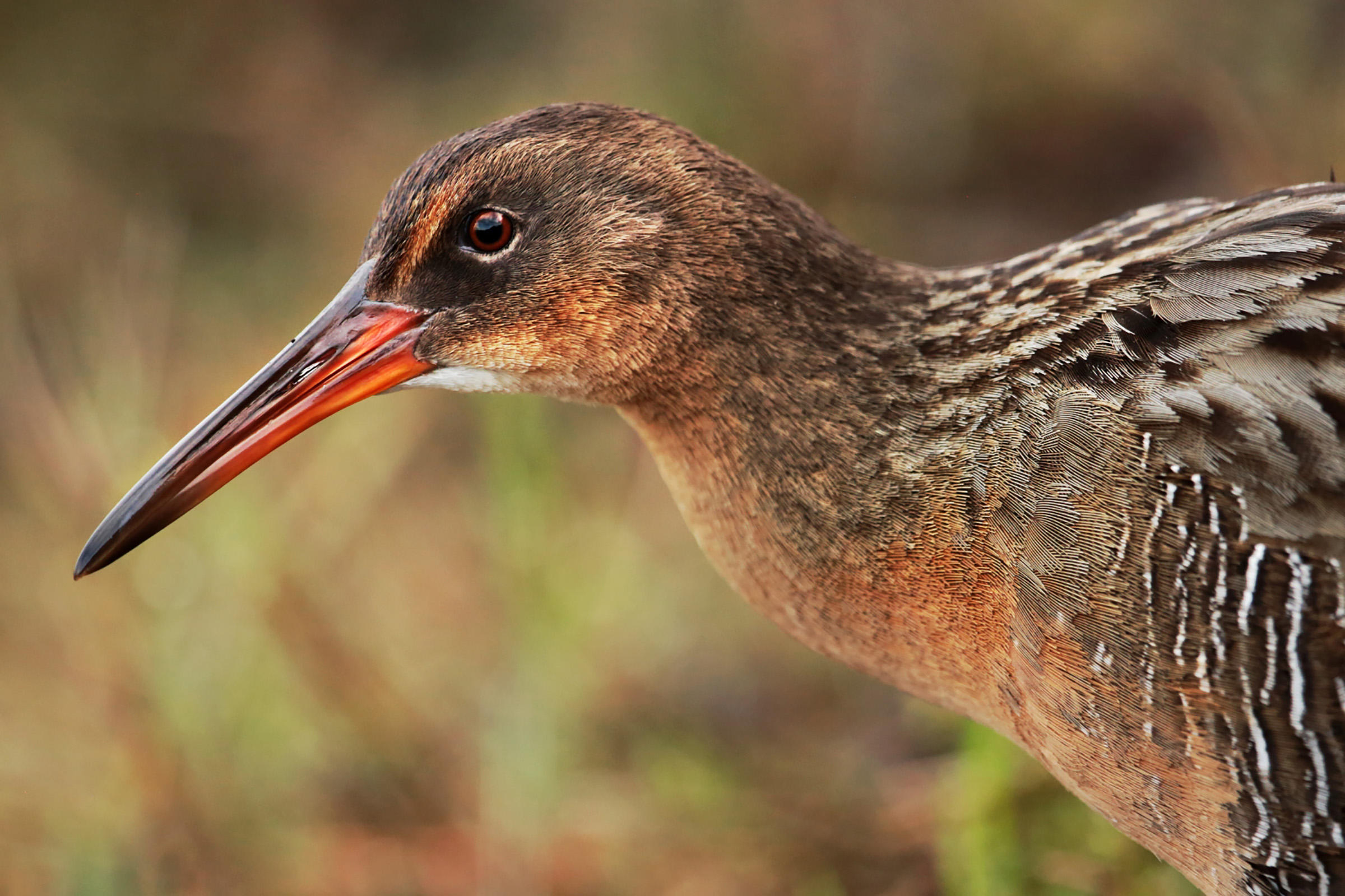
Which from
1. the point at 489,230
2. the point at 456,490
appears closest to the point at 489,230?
the point at 489,230

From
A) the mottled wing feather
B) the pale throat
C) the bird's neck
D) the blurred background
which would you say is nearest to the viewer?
the mottled wing feather

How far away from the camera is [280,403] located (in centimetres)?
185

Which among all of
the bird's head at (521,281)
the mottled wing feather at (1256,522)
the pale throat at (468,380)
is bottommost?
the mottled wing feather at (1256,522)

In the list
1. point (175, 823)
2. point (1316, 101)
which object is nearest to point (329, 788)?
point (175, 823)

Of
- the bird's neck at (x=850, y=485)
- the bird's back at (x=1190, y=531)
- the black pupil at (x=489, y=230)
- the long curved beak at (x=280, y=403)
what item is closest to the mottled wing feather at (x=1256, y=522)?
the bird's back at (x=1190, y=531)

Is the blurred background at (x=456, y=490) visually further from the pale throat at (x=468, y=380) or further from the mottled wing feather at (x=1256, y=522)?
the pale throat at (x=468, y=380)

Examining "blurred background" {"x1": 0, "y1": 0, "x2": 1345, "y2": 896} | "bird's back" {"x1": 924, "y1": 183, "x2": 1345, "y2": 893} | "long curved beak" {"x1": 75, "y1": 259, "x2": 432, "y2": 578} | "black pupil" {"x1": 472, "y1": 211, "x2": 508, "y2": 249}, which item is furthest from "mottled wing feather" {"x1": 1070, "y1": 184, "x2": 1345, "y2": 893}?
"long curved beak" {"x1": 75, "y1": 259, "x2": 432, "y2": 578}

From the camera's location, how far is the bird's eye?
1.82 metres

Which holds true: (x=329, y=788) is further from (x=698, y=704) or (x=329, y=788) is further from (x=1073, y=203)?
(x=1073, y=203)

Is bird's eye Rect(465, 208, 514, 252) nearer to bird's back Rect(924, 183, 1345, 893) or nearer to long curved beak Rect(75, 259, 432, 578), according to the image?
long curved beak Rect(75, 259, 432, 578)

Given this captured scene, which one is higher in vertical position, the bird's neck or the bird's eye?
the bird's eye

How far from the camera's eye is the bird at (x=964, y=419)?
1533mm

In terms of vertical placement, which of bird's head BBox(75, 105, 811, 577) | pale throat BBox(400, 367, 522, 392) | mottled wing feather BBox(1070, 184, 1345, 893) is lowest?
mottled wing feather BBox(1070, 184, 1345, 893)

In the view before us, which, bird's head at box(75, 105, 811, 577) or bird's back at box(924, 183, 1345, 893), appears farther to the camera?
bird's head at box(75, 105, 811, 577)
